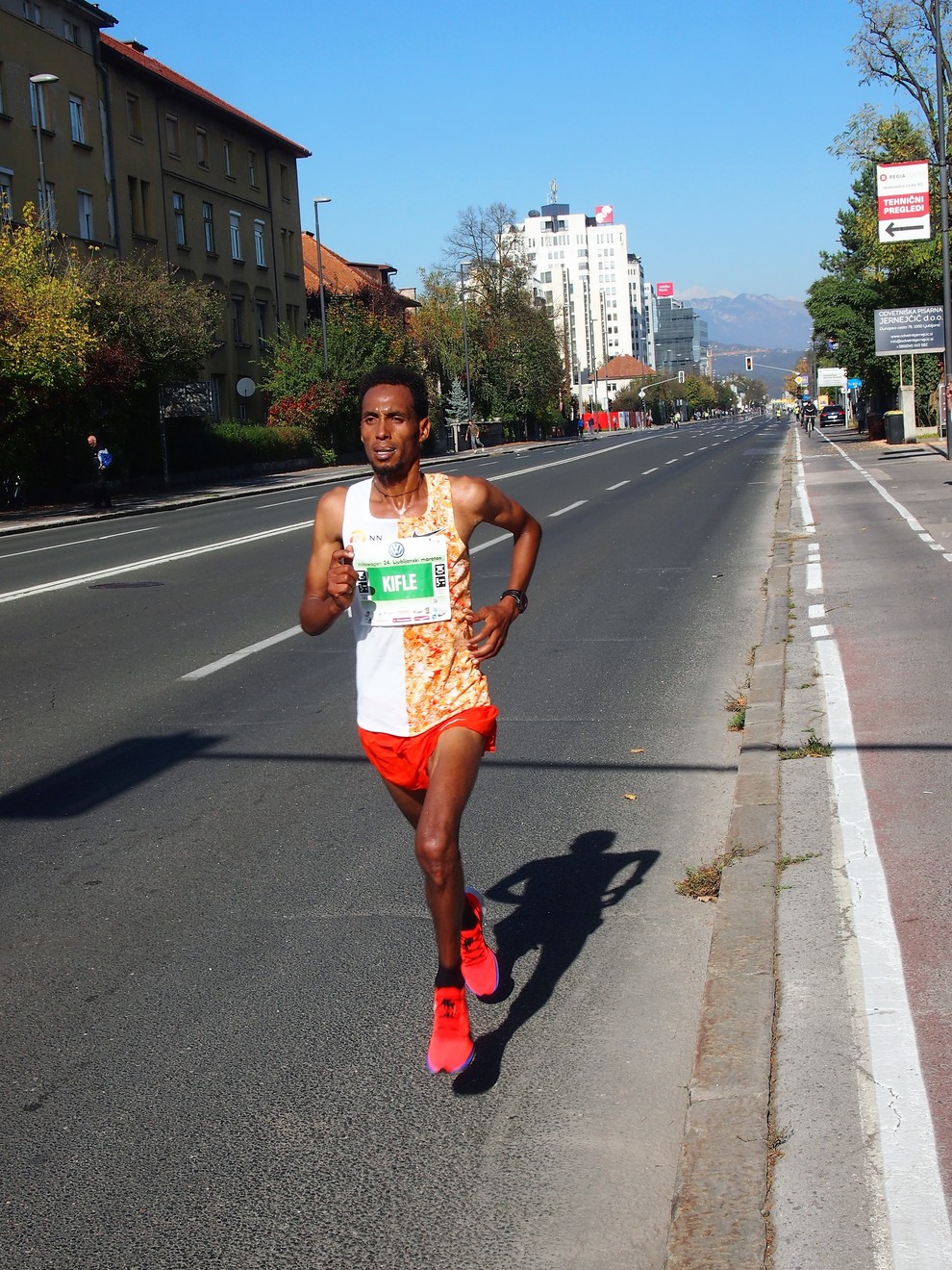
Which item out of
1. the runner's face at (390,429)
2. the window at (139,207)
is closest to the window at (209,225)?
the window at (139,207)

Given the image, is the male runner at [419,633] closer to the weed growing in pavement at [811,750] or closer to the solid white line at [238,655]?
the weed growing in pavement at [811,750]

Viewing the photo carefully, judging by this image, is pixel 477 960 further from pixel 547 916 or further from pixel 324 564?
pixel 324 564

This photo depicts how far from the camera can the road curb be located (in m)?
2.82

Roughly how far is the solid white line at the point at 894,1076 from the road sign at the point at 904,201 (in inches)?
1130

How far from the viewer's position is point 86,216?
4244cm

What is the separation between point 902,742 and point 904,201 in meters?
27.8

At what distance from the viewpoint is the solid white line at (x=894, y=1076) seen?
2.75 meters

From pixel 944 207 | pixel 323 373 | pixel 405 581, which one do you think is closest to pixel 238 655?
pixel 405 581

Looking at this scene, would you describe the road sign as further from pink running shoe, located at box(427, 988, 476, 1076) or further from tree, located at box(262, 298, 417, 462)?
pink running shoe, located at box(427, 988, 476, 1076)

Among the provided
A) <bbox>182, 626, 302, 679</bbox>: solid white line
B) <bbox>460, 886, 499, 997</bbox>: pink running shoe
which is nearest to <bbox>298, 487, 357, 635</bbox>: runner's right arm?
<bbox>460, 886, 499, 997</bbox>: pink running shoe

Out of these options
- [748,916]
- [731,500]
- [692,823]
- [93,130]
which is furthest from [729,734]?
[93,130]

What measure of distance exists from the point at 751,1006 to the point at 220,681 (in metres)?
6.29

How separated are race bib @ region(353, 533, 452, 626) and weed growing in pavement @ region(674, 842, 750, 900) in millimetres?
1792

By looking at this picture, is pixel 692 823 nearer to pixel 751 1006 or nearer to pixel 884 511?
pixel 751 1006
